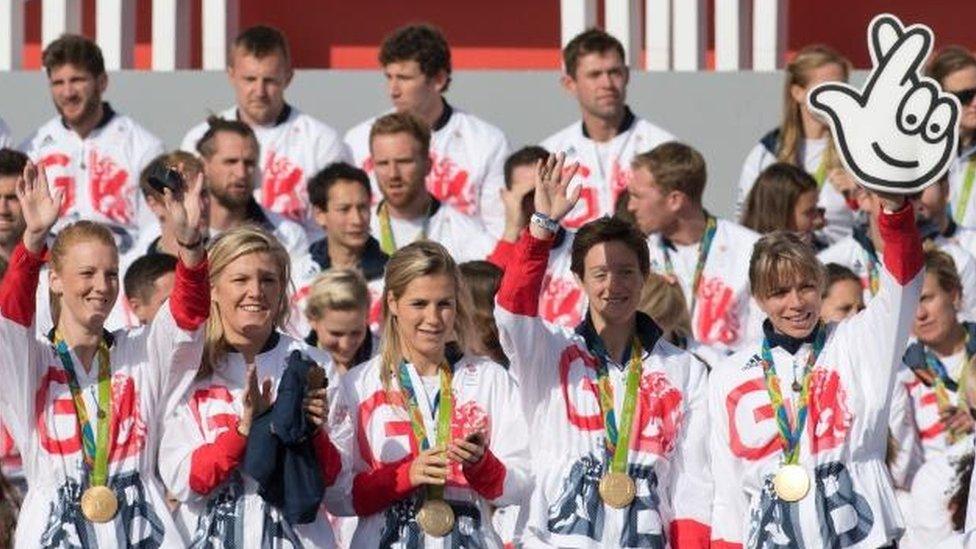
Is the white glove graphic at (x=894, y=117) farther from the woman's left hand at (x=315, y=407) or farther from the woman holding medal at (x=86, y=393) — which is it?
the woman holding medal at (x=86, y=393)

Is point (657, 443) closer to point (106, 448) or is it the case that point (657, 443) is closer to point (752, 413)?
point (752, 413)

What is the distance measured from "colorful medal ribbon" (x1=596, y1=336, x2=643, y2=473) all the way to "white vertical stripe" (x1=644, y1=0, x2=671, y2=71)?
6.79m

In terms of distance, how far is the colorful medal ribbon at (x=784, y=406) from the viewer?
33.2 feet

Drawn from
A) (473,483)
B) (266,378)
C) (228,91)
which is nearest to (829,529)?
(473,483)

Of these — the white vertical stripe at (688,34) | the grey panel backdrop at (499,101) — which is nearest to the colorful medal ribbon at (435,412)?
the grey panel backdrop at (499,101)

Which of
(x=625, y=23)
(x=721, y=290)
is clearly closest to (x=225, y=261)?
(x=721, y=290)

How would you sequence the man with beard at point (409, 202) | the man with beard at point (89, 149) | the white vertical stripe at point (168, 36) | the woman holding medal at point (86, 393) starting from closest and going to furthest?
1. the woman holding medal at point (86, 393)
2. the man with beard at point (409, 202)
3. the man with beard at point (89, 149)
4. the white vertical stripe at point (168, 36)

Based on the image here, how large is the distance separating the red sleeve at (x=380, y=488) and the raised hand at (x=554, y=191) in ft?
3.01

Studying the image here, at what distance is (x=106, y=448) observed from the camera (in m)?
10.1

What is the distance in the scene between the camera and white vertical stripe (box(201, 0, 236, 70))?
1758 cm

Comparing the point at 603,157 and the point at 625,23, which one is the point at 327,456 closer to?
the point at 603,157

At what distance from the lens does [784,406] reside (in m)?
10.2

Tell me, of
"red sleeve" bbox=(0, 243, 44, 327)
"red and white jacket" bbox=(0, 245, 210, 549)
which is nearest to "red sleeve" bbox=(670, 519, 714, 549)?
"red and white jacket" bbox=(0, 245, 210, 549)

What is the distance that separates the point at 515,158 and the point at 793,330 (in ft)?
9.41
